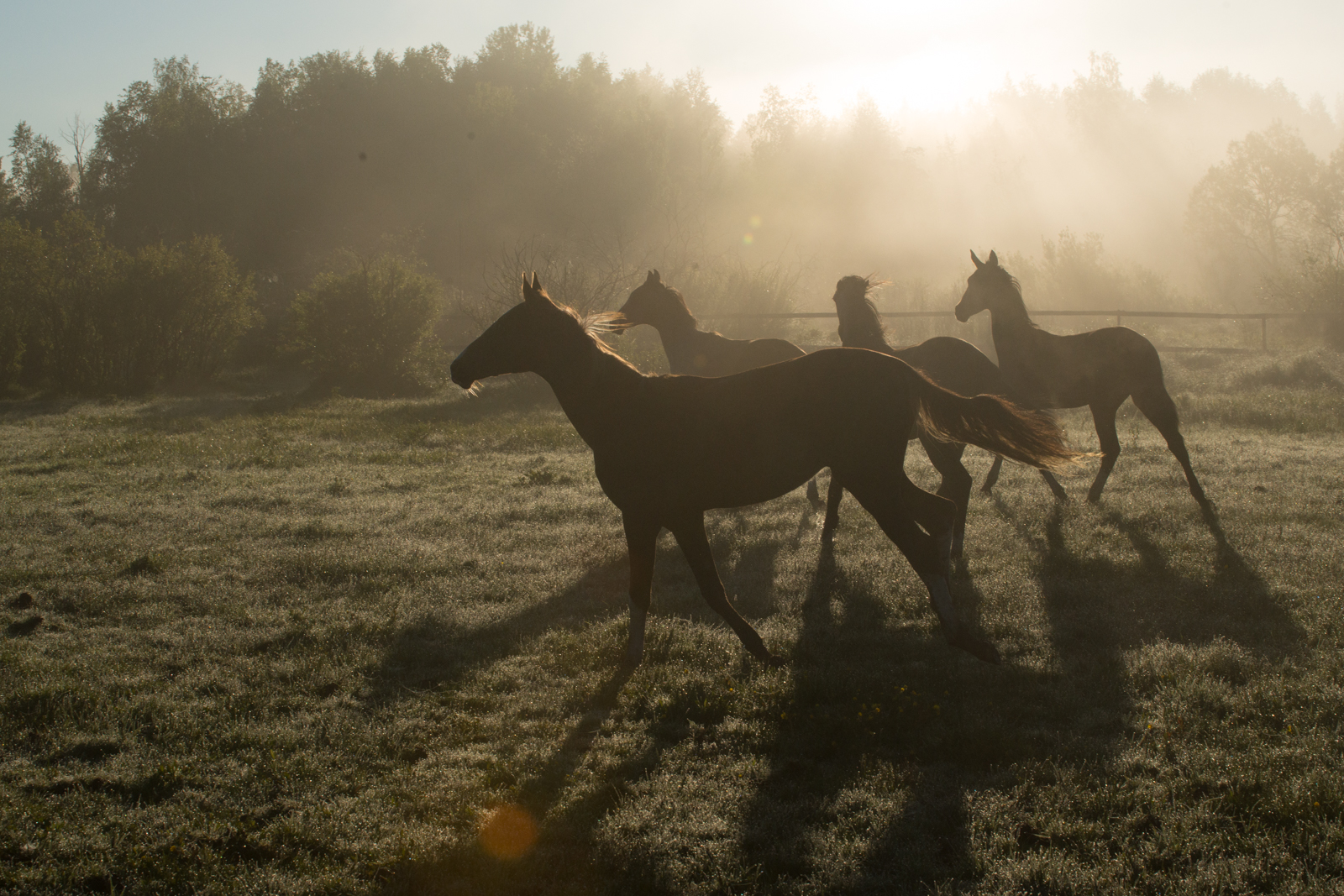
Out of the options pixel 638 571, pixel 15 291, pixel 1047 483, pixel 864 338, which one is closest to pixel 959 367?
pixel 864 338

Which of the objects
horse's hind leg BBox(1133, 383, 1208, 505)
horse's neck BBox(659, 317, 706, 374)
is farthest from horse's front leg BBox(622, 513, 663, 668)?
horse's hind leg BBox(1133, 383, 1208, 505)

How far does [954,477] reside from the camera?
20.8 ft

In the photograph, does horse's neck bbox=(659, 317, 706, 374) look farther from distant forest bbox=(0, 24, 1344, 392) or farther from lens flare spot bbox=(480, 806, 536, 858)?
distant forest bbox=(0, 24, 1344, 392)

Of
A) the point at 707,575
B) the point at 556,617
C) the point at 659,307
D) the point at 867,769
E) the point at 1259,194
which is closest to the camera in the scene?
the point at 867,769

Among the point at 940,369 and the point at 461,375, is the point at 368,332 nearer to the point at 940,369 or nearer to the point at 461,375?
the point at 940,369

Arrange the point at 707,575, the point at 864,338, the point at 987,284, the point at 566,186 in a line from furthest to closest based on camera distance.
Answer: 1. the point at 566,186
2. the point at 987,284
3. the point at 864,338
4. the point at 707,575

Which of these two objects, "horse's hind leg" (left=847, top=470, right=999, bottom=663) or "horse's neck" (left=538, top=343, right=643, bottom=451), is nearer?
"horse's hind leg" (left=847, top=470, right=999, bottom=663)

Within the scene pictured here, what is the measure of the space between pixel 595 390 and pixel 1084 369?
5591 mm

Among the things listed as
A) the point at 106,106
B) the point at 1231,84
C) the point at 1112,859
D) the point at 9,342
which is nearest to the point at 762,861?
the point at 1112,859

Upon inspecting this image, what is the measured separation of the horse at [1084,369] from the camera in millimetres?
7426

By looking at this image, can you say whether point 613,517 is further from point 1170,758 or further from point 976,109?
point 976,109

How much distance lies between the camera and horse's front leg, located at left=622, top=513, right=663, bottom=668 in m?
4.47

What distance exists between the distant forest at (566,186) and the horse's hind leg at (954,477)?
26727mm

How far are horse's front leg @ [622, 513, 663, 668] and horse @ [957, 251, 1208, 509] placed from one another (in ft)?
15.9
